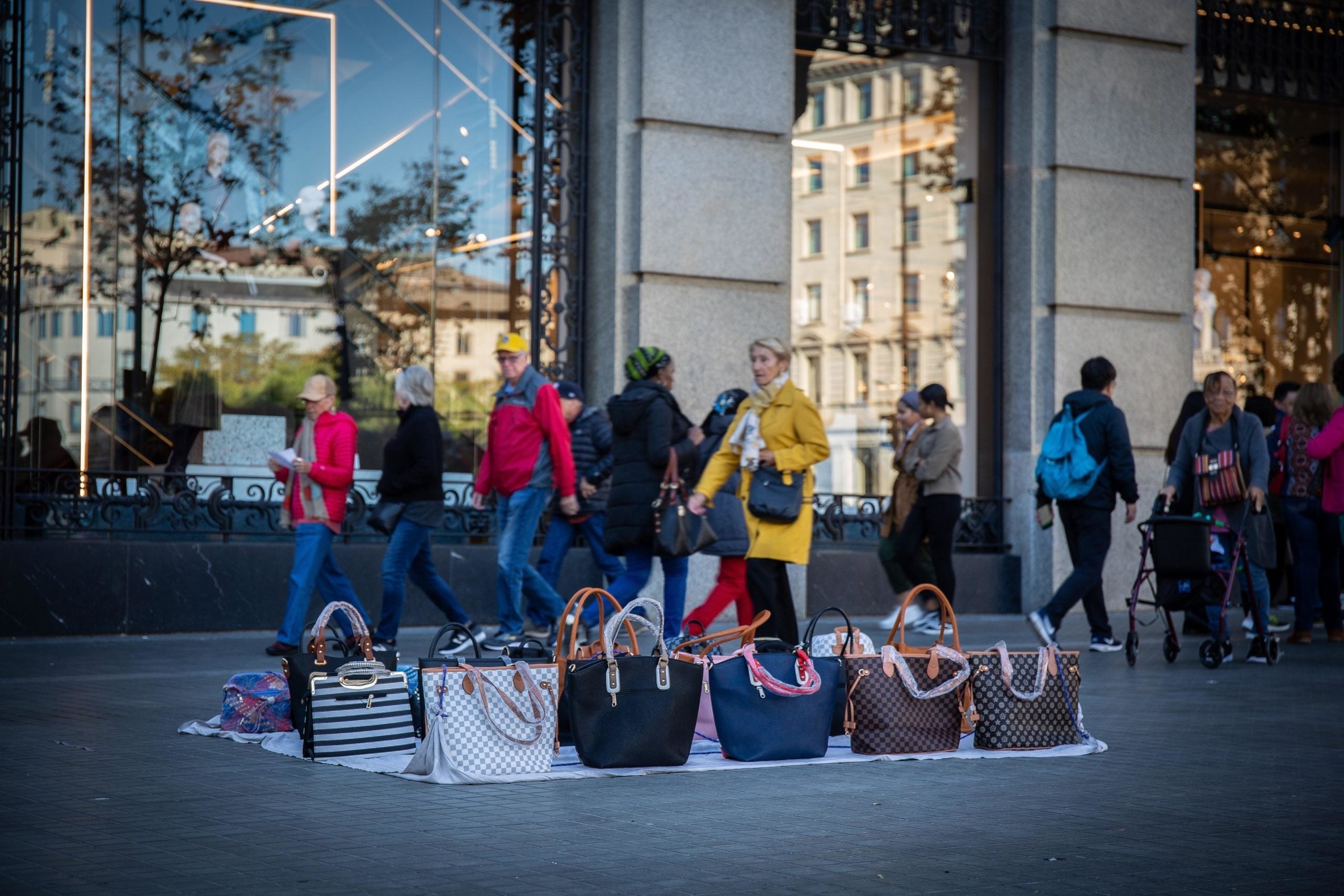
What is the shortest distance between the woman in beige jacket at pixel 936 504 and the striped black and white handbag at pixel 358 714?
6.54 metres

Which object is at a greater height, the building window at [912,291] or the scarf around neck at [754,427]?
the building window at [912,291]

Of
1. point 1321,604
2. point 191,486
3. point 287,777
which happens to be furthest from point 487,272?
point 287,777

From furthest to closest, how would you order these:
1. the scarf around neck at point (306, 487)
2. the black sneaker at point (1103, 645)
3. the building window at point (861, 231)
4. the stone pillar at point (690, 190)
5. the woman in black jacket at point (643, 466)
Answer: the building window at point (861, 231), the stone pillar at point (690, 190), the black sneaker at point (1103, 645), the scarf around neck at point (306, 487), the woman in black jacket at point (643, 466)

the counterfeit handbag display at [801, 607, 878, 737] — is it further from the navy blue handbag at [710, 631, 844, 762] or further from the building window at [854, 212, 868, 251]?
the building window at [854, 212, 868, 251]

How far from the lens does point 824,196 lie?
15641 mm

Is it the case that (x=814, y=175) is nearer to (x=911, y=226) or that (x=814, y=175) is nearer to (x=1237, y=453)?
(x=911, y=226)

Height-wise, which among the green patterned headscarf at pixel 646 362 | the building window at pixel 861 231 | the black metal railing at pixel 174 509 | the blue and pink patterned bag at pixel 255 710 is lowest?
the blue and pink patterned bag at pixel 255 710

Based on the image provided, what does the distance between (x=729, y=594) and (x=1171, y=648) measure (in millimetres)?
3183

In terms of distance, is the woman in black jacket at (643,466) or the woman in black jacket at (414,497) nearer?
the woman in black jacket at (643,466)

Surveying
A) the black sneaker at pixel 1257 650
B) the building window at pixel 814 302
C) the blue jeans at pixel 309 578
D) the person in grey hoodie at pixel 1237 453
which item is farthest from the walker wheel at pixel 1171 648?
the building window at pixel 814 302

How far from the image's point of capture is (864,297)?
15938 mm

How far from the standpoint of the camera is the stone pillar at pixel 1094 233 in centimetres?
1472

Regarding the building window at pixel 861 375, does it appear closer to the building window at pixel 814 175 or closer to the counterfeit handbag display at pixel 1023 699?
the building window at pixel 814 175

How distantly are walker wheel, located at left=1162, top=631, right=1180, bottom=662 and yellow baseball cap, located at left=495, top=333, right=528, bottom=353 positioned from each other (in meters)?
4.59
